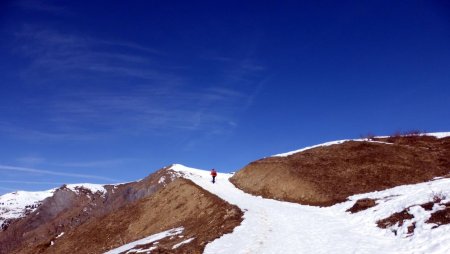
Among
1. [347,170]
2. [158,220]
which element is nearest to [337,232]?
[347,170]

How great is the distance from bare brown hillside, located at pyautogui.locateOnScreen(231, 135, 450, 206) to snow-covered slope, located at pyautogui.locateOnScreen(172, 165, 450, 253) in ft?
17.0

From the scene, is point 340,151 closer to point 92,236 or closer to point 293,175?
point 293,175

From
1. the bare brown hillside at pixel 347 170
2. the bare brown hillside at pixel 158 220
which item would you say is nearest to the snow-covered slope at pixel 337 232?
the bare brown hillside at pixel 158 220

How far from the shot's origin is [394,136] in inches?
2160

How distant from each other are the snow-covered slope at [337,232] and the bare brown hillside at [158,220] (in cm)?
330

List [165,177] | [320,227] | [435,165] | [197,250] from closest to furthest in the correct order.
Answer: [197,250] → [320,227] → [435,165] → [165,177]

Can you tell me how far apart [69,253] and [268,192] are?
78.9 feet

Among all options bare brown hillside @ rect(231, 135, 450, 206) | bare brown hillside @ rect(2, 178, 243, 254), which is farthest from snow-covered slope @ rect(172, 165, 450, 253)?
bare brown hillside @ rect(231, 135, 450, 206)

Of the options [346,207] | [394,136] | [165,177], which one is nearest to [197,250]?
[346,207]

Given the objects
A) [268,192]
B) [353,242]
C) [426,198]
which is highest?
[268,192]

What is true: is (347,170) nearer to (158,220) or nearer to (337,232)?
(337,232)

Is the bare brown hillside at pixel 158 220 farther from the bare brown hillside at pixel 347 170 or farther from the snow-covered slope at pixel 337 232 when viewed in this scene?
the bare brown hillside at pixel 347 170

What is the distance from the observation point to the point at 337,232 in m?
20.8

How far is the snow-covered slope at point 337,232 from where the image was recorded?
1636cm
